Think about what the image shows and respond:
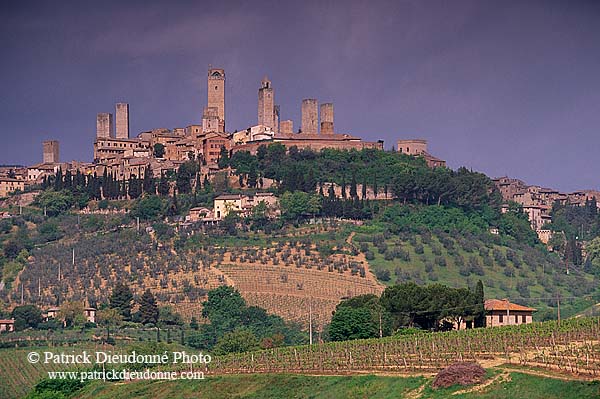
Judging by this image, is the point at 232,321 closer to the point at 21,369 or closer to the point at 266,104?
the point at 21,369

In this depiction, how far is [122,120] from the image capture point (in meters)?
108

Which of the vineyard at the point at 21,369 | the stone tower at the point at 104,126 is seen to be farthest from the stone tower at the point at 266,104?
the vineyard at the point at 21,369

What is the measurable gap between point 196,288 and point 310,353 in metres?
29.3

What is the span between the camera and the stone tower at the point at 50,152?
106750 mm

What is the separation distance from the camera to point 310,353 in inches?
1844

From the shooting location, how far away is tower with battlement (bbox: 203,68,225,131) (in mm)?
104875

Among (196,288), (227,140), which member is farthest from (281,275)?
(227,140)

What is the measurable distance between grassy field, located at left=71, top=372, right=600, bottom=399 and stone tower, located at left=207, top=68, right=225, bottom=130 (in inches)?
2248

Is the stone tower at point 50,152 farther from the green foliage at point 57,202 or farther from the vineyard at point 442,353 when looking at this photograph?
the vineyard at point 442,353

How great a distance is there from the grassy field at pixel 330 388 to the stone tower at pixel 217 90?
57.1m

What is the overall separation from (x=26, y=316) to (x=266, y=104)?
3670 centimetres

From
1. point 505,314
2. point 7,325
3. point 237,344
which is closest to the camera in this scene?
point 237,344

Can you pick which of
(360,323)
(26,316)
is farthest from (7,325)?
(360,323)

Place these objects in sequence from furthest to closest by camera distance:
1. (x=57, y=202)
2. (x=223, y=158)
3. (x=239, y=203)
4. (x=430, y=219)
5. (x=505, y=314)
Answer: (x=223, y=158) → (x=57, y=202) → (x=430, y=219) → (x=239, y=203) → (x=505, y=314)
